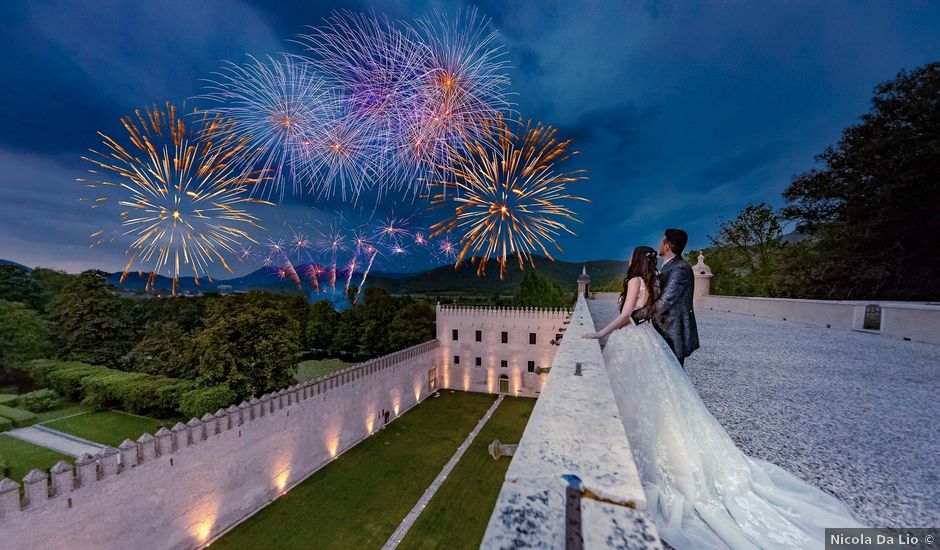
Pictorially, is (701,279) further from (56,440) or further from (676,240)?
(56,440)

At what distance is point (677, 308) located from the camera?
3910mm

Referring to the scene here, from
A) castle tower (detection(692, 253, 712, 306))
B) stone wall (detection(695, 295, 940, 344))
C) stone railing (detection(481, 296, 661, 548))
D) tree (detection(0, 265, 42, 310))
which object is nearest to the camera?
stone railing (detection(481, 296, 661, 548))

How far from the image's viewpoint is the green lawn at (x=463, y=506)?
1225 cm

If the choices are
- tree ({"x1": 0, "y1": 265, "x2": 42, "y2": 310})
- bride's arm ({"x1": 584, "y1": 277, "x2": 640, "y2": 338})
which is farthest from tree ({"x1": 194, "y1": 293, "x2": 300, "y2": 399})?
tree ({"x1": 0, "y1": 265, "x2": 42, "y2": 310})

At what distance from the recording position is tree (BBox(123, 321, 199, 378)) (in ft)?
69.1

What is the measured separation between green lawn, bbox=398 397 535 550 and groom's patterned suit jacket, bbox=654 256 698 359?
11950 millimetres

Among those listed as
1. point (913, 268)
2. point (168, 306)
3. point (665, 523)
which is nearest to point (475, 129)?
point (665, 523)

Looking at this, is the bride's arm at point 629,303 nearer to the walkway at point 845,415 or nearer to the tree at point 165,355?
the walkway at point 845,415

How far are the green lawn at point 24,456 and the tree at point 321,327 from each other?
23459mm

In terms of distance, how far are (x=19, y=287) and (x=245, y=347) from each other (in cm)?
3219

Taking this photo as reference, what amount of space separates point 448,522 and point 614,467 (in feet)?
46.6

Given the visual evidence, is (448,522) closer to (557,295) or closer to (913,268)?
(913,268)

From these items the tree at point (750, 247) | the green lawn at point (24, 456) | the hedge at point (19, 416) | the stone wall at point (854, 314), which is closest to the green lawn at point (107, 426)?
the hedge at point (19, 416)

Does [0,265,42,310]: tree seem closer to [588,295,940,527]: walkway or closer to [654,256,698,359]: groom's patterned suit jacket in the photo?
[654,256,698,359]: groom's patterned suit jacket
